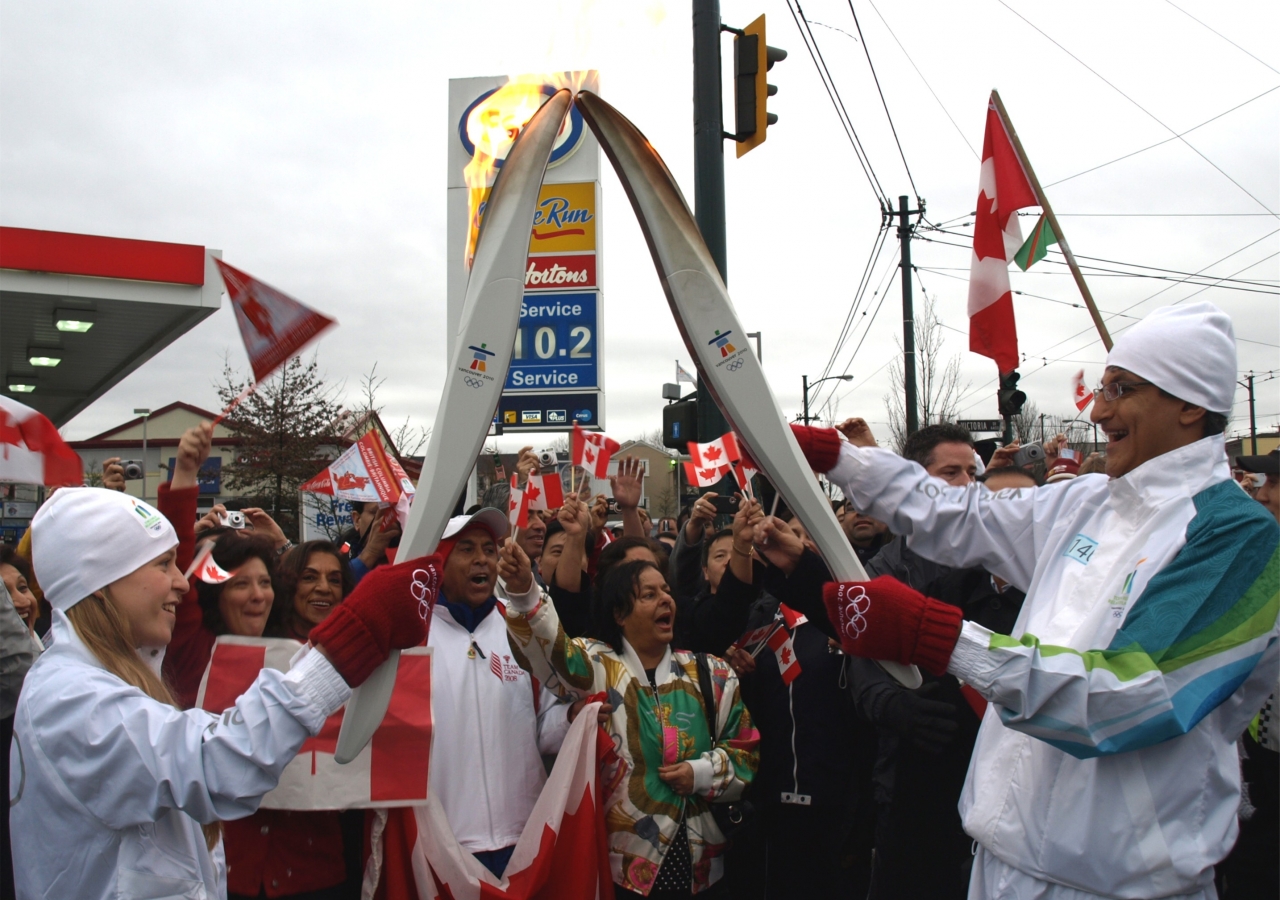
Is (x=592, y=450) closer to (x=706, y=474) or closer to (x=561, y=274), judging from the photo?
(x=706, y=474)

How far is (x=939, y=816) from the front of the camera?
3320mm

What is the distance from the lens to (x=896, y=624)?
2.18m

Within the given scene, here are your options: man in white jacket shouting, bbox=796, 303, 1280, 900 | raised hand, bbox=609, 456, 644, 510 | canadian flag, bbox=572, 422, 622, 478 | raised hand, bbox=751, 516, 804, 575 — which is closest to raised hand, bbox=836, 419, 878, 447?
raised hand, bbox=751, 516, 804, 575

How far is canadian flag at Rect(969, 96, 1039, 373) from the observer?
15.4 ft

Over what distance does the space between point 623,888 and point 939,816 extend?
113 centimetres

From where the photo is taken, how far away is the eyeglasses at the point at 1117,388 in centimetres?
233

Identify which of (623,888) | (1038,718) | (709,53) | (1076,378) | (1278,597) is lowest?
(623,888)

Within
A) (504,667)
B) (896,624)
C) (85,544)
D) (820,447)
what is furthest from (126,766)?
(820,447)

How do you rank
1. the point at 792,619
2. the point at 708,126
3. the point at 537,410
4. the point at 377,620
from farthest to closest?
the point at 537,410 < the point at 708,126 < the point at 792,619 < the point at 377,620

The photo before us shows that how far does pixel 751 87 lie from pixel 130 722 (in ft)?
17.4

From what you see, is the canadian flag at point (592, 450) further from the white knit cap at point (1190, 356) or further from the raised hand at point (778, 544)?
the white knit cap at point (1190, 356)

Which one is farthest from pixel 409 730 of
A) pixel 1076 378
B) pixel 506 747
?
pixel 1076 378

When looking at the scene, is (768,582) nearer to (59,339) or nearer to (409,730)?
(409,730)

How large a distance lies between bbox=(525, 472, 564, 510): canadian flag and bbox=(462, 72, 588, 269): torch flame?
203 cm
